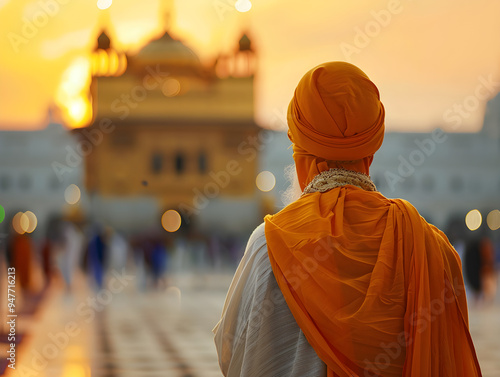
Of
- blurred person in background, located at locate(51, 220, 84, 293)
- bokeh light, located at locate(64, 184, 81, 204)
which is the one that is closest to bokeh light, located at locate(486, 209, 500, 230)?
blurred person in background, located at locate(51, 220, 84, 293)

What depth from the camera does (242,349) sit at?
124 centimetres

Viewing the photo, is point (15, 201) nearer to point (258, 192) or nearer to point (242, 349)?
point (258, 192)

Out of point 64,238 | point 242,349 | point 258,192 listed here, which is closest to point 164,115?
point 258,192

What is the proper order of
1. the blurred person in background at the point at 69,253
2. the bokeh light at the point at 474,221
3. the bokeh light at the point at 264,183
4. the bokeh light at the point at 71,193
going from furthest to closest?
1. the bokeh light at the point at 71,193
2. the bokeh light at the point at 264,183
3. the bokeh light at the point at 474,221
4. the blurred person in background at the point at 69,253

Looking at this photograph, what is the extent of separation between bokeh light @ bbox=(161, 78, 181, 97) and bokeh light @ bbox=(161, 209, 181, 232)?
13.5 feet

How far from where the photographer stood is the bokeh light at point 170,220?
1005 inches

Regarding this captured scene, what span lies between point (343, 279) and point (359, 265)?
0.11 feet

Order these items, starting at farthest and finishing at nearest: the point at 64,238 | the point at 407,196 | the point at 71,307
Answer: the point at 407,196, the point at 64,238, the point at 71,307

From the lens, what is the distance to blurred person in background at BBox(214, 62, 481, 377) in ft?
3.78

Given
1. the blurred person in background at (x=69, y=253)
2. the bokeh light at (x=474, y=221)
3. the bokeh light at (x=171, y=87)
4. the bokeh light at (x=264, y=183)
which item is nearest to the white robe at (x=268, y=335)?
the blurred person in background at (x=69, y=253)

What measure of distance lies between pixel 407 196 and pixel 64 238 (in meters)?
32.4

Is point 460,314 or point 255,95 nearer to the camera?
point 460,314

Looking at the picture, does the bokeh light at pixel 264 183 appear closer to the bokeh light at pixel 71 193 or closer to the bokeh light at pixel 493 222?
the bokeh light at pixel 493 222

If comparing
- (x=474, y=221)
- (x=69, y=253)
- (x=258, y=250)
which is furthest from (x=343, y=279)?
(x=474, y=221)
